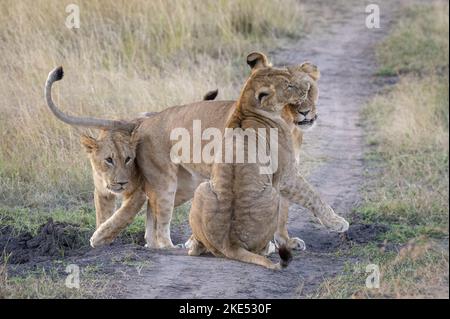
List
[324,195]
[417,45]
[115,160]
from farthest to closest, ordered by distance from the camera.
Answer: [417,45] < [324,195] < [115,160]

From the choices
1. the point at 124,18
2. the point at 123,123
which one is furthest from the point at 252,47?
the point at 123,123

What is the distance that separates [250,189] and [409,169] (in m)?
3.12

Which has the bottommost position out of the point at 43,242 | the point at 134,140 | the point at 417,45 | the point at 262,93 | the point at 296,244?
the point at 417,45

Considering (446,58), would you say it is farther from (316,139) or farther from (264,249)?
(264,249)

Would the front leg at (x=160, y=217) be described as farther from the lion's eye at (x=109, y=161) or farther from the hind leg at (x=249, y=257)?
the hind leg at (x=249, y=257)

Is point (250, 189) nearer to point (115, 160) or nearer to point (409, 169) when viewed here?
point (115, 160)

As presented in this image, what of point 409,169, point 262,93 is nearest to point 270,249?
point 262,93

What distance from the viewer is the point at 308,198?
19.6ft

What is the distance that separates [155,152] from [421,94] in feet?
16.3

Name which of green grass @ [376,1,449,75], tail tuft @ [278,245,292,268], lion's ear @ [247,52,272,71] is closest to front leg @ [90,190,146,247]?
lion's ear @ [247,52,272,71]

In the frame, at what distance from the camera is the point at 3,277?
17.5 feet

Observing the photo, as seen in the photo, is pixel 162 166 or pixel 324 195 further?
pixel 324 195

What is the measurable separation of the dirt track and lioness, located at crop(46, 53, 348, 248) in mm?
177

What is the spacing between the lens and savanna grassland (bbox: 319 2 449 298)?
17.8ft
